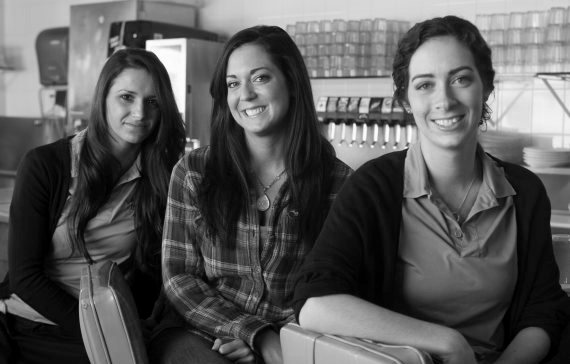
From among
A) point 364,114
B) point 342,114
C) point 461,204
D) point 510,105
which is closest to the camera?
point 461,204

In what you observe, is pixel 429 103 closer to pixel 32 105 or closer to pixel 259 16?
pixel 259 16

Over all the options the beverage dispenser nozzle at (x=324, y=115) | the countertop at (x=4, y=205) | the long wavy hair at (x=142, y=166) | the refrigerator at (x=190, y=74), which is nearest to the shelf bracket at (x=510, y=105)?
the beverage dispenser nozzle at (x=324, y=115)

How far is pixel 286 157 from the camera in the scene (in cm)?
211

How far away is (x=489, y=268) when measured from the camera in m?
1.60

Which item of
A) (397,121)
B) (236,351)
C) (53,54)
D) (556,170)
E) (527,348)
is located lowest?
(236,351)

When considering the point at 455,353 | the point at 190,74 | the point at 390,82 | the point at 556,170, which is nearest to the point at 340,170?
the point at 455,353

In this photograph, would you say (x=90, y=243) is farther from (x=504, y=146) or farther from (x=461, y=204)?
(x=504, y=146)

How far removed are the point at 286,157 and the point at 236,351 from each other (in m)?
0.56

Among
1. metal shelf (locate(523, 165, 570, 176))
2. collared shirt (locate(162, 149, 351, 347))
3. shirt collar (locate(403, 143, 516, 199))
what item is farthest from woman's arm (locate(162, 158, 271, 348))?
metal shelf (locate(523, 165, 570, 176))

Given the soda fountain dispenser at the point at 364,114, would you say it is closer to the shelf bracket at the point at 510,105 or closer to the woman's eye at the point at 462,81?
the shelf bracket at the point at 510,105

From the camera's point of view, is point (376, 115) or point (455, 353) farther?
point (376, 115)

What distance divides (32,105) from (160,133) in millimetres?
6350

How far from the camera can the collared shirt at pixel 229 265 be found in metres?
1.96

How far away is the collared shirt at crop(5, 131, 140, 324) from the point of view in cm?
229
